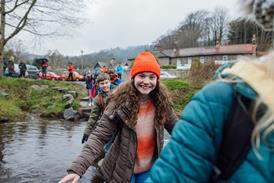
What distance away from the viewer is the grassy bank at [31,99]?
59.6ft

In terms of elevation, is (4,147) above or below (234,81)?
below

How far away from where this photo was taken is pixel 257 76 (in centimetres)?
133

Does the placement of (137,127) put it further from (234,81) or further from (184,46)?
(184,46)

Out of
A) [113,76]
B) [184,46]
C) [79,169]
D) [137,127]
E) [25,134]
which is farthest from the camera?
[184,46]

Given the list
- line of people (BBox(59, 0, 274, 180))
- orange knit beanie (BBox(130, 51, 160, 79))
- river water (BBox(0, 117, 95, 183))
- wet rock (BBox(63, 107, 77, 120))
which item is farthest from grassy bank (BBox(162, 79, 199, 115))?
line of people (BBox(59, 0, 274, 180))

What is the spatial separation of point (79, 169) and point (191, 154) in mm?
1607

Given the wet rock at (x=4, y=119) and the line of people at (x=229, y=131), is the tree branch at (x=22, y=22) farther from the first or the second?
the line of people at (x=229, y=131)

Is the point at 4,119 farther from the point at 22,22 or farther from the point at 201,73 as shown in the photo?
the point at 201,73

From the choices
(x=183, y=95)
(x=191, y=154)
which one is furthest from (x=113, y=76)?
(x=183, y=95)

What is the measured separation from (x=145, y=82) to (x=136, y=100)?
8.1 inches

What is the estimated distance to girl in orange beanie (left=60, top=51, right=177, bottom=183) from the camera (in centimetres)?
350

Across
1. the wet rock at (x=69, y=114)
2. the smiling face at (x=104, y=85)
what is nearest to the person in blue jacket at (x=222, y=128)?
the smiling face at (x=104, y=85)

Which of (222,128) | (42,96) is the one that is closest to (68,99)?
(42,96)

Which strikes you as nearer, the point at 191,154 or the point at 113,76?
the point at 191,154
